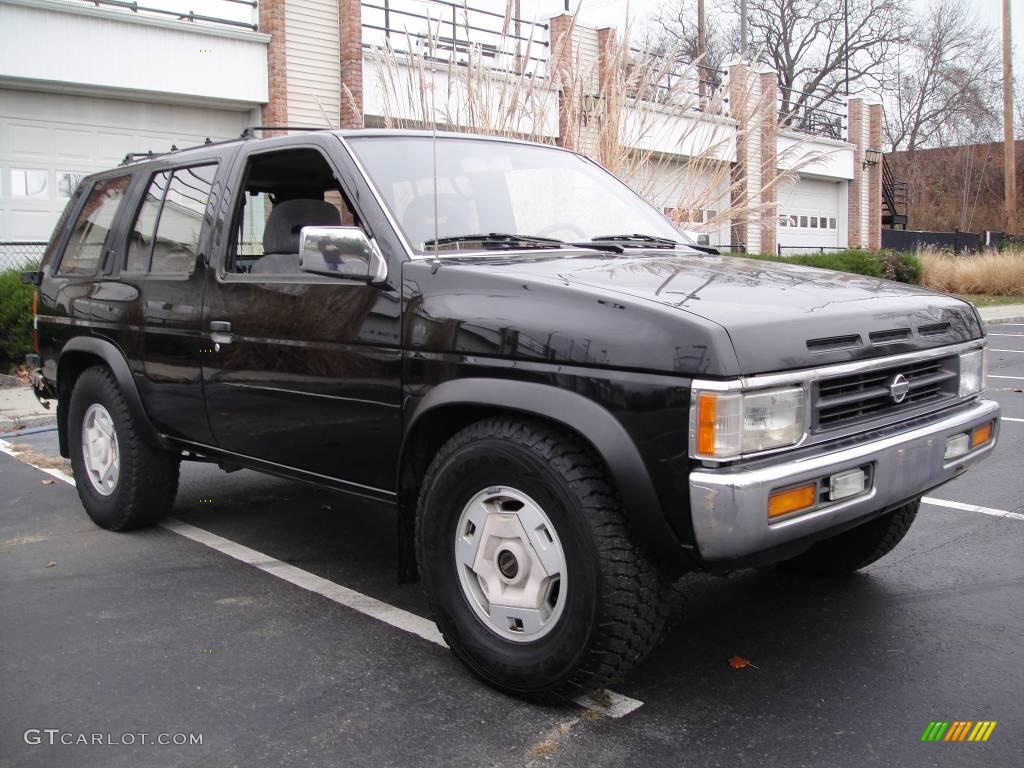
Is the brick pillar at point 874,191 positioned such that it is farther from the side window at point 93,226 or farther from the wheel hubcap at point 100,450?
the wheel hubcap at point 100,450

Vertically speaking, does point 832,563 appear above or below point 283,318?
below

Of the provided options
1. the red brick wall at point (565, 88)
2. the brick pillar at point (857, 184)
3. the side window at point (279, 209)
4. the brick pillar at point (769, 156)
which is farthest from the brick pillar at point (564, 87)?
the brick pillar at point (857, 184)

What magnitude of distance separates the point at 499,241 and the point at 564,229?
470mm

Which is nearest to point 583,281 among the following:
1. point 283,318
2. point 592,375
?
point 592,375

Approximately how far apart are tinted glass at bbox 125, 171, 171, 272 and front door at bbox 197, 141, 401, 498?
0.64 metres

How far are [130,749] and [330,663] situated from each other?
0.79m

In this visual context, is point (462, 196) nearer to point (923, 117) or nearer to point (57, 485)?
point (57, 485)

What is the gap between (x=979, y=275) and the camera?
26.2 metres

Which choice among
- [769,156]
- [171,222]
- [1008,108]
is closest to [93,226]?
[171,222]

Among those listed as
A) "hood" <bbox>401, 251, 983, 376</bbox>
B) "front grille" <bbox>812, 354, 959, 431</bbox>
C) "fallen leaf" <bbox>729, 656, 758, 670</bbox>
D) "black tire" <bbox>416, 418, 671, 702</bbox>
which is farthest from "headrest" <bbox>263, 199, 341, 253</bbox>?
"fallen leaf" <bbox>729, 656, 758, 670</bbox>

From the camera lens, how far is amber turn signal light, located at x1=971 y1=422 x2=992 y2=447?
11.9 feet

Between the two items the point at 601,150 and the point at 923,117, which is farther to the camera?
the point at 923,117

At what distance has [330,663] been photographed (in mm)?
3627

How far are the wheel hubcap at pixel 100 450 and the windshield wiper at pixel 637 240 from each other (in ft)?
8.94
